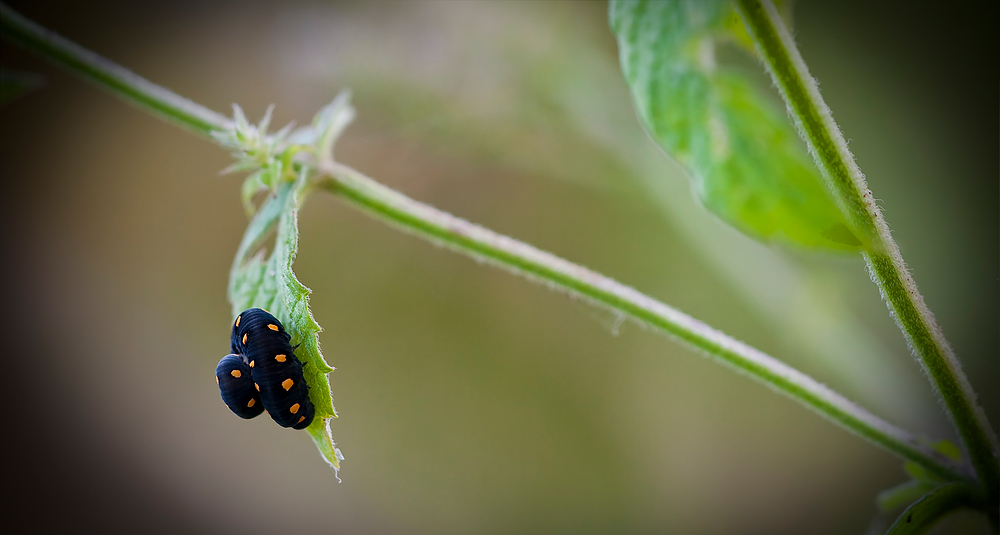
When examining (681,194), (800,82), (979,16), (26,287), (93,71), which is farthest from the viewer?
(26,287)

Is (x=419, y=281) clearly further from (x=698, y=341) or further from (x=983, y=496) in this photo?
(x=983, y=496)

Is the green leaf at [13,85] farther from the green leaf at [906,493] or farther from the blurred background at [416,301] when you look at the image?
the green leaf at [906,493]

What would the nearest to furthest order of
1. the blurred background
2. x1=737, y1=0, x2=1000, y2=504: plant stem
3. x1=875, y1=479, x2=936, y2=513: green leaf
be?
x1=737, y1=0, x2=1000, y2=504: plant stem < x1=875, y1=479, x2=936, y2=513: green leaf < the blurred background

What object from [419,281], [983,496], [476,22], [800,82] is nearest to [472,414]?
[419,281]

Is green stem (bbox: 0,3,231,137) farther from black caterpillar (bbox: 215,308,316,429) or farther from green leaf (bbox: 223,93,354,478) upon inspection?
black caterpillar (bbox: 215,308,316,429)

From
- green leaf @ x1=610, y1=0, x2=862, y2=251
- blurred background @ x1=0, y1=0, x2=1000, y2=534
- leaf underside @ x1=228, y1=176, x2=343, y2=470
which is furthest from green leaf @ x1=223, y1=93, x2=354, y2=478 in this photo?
blurred background @ x1=0, y1=0, x2=1000, y2=534

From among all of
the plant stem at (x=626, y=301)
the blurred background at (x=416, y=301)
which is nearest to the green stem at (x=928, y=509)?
the plant stem at (x=626, y=301)
